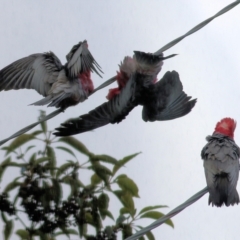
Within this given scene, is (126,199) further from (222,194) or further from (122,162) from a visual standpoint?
(222,194)

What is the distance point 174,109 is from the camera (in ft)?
21.1

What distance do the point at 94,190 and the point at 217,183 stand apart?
4.01 ft

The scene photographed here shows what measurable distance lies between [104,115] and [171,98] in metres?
0.51

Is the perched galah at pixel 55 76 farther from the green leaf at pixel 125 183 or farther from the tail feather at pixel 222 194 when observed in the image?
the tail feather at pixel 222 194

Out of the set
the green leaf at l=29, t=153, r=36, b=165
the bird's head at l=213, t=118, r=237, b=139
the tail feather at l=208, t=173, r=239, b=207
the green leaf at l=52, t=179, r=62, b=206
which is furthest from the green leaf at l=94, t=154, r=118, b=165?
the tail feather at l=208, t=173, r=239, b=207

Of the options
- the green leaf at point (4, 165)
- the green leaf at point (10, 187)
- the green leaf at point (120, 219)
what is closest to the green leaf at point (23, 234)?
the green leaf at point (10, 187)

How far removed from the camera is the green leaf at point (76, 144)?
22.7 feet

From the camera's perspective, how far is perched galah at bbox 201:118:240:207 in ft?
19.6

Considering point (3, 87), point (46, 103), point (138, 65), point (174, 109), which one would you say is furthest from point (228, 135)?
point (3, 87)

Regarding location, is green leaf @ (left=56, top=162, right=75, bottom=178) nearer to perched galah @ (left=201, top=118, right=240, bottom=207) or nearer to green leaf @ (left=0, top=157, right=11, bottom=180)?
green leaf @ (left=0, top=157, right=11, bottom=180)

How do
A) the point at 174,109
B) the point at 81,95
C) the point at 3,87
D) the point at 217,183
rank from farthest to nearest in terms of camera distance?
the point at 3,87 → the point at 81,95 → the point at 174,109 → the point at 217,183

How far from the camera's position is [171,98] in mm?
6418

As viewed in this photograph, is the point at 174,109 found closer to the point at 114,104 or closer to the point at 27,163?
the point at 114,104

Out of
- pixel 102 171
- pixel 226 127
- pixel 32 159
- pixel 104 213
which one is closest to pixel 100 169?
pixel 102 171
